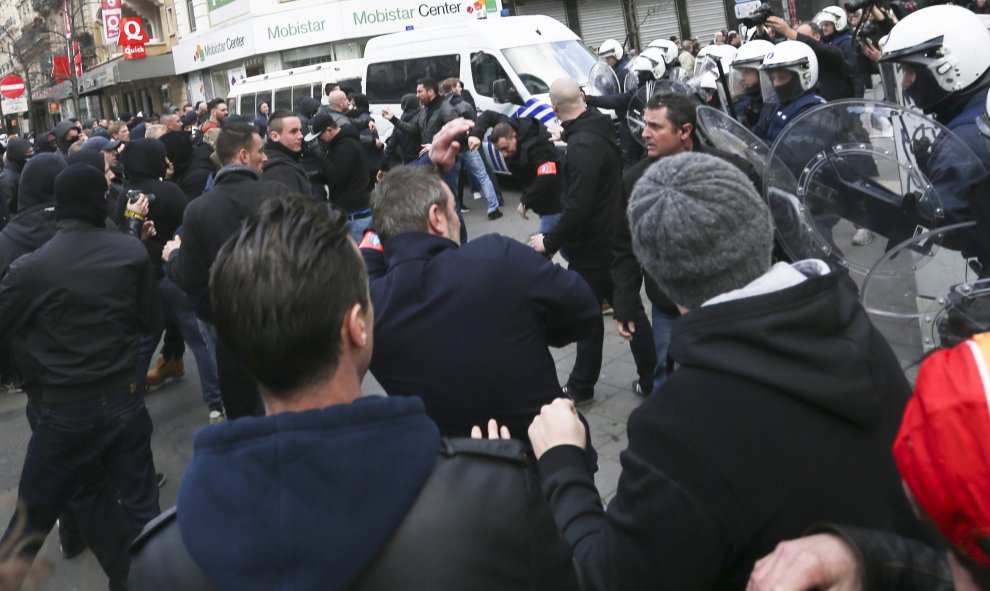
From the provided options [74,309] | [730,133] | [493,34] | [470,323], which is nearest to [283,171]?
[74,309]

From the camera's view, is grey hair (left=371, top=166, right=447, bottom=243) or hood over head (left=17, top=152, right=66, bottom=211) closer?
grey hair (left=371, top=166, right=447, bottom=243)

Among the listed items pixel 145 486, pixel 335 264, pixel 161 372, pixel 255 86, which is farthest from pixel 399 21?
pixel 335 264

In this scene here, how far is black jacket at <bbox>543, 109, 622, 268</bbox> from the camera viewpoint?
15.2 ft

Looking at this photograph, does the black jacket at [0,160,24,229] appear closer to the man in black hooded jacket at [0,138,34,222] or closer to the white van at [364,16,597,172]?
the man in black hooded jacket at [0,138,34,222]

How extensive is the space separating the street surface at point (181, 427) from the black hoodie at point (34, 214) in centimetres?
143

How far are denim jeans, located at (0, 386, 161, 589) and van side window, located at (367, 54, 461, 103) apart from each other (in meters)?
9.96

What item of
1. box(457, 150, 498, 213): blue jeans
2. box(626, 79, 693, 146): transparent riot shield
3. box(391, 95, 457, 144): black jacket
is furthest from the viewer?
box(457, 150, 498, 213): blue jeans

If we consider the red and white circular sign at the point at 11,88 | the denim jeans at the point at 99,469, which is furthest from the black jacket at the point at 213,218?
the red and white circular sign at the point at 11,88

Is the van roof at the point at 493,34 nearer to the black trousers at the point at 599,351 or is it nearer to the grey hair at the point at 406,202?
the black trousers at the point at 599,351

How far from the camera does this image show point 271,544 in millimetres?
1165

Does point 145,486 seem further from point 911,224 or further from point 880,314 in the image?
point 911,224

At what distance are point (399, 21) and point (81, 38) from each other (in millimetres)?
25773

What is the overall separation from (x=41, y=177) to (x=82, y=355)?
194 centimetres

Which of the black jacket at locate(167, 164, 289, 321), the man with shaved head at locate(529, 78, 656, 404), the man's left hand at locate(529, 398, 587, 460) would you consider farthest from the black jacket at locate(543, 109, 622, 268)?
the man's left hand at locate(529, 398, 587, 460)
